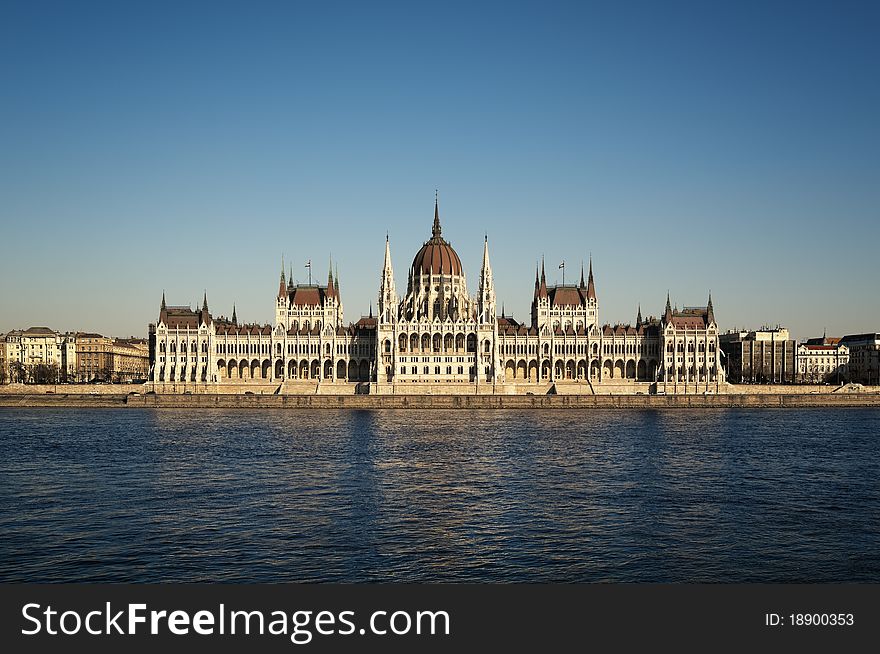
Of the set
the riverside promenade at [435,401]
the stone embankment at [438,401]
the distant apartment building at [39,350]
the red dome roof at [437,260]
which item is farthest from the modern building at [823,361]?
the distant apartment building at [39,350]

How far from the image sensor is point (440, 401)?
120125 mm

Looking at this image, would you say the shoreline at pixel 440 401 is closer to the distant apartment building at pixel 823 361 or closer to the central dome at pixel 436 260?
the central dome at pixel 436 260

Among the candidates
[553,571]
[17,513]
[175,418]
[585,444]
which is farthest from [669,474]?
[175,418]

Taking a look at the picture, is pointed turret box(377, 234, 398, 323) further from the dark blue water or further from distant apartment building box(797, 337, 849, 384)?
distant apartment building box(797, 337, 849, 384)

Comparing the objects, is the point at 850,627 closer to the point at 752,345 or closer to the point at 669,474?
the point at 669,474

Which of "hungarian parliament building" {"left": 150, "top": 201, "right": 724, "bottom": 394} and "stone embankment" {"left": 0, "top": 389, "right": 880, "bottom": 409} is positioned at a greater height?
"hungarian parliament building" {"left": 150, "top": 201, "right": 724, "bottom": 394}

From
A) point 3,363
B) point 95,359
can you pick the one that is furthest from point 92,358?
point 3,363

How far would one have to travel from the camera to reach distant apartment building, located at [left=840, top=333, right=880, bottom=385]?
591 feet

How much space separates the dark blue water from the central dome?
8086cm

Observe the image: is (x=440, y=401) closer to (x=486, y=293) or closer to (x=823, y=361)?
(x=486, y=293)

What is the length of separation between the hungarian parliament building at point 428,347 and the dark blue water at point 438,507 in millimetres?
69058

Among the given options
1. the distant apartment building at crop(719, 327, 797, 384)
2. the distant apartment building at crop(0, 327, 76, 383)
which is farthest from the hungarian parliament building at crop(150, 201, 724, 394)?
the distant apartment building at crop(0, 327, 76, 383)

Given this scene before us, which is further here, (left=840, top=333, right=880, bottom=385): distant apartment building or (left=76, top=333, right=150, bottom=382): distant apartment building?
(left=76, top=333, right=150, bottom=382): distant apartment building

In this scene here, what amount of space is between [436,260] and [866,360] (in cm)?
8936
